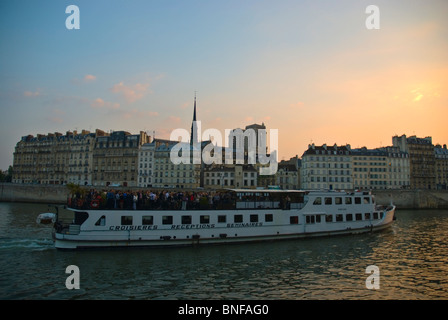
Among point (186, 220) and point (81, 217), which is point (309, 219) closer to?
point (186, 220)

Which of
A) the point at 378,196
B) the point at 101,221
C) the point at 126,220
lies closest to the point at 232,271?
the point at 126,220

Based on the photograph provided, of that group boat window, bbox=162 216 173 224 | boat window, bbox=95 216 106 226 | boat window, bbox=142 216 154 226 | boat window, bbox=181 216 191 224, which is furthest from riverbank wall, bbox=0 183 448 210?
boat window, bbox=181 216 191 224

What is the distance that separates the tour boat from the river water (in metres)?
0.81

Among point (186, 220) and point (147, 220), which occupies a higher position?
point (147, 220)

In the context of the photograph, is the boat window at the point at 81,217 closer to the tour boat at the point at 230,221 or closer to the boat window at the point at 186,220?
A: the tour boat at the point at 230,221

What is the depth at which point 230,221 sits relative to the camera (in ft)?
82.1

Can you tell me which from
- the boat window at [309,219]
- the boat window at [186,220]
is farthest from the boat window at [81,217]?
the boat window at [309,219]

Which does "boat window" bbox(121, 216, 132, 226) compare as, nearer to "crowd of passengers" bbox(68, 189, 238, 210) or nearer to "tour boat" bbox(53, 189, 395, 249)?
"tour boat" bbox(53, 189, 395, 249)

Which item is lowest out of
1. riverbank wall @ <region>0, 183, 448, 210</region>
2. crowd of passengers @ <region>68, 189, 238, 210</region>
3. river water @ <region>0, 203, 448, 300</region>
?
river water @ <region>0, 203, 448, 300</region>

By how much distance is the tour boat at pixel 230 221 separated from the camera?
21953mm

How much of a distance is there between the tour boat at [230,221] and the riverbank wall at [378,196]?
41.6m

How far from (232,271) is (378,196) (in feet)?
196

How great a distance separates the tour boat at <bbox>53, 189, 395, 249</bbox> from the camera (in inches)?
864

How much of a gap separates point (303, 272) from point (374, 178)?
250 feet
